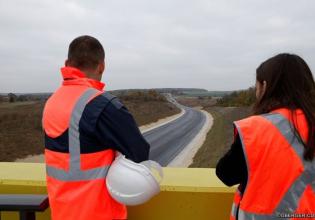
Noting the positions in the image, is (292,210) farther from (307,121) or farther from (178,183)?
(178,183)

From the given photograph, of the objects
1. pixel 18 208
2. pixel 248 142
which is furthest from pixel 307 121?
pixel 18 208

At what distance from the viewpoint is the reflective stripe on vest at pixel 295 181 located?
6.34ft

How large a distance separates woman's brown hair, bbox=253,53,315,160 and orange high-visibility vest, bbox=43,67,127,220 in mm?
846

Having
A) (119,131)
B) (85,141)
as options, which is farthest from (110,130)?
(85,141)

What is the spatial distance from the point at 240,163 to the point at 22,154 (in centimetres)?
2252

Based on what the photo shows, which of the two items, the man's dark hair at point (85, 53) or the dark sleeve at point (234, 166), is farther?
the man's dark hair at point (85, 53)

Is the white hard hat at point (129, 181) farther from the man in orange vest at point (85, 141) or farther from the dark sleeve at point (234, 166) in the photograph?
the dark sleeve at point (234, 166)

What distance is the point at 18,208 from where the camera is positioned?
2486 mm

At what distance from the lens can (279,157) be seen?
1927mm

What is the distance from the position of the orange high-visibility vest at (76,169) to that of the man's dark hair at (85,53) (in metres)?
0.11

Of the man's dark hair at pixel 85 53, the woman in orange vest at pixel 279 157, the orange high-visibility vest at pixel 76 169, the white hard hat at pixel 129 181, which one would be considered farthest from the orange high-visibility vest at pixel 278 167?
the man's dark hair at pixel 85 53

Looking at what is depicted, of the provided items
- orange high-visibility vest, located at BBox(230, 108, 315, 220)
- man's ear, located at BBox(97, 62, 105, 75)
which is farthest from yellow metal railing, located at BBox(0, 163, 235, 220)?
man's ear, located at BBox(97, 62, 105, 75)

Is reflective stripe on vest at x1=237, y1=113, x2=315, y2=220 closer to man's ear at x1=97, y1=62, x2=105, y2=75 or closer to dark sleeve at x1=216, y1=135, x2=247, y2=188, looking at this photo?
dark sleeve at x1=216, y1=135, x2=247, y2=188

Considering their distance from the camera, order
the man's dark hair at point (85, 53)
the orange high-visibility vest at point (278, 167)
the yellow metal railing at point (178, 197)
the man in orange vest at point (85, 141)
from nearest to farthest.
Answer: the orange high-visibility vest at point (278, 167), the man in orange vest at point (85, 141), the man's dark hair at point (85, 53), the yellow metal railing at point (178, 197)
